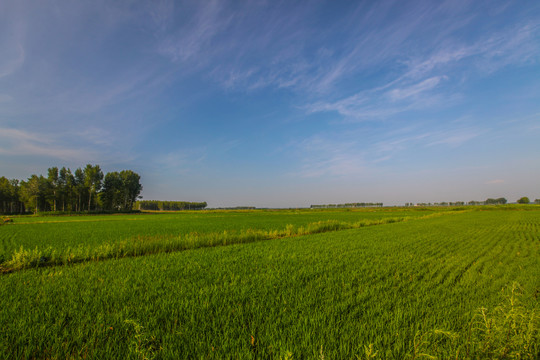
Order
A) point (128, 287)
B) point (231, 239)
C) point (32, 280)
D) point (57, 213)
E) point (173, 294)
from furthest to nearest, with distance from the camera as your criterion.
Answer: point (57, 213), point (231, 239), point (32, 280), point (128, 287), point (173, 294)

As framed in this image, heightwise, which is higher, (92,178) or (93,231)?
(92,178)

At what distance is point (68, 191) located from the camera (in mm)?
80875

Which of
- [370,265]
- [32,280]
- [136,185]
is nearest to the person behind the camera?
[32,280]

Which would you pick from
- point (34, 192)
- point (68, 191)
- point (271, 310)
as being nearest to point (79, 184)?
point (68, 191)

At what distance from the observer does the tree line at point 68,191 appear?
2953 inches

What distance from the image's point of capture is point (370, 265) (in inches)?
285

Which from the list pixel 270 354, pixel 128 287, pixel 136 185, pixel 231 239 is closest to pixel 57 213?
pixel 136 185

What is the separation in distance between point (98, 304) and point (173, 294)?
51.7 inches

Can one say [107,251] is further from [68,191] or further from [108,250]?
[68,191]

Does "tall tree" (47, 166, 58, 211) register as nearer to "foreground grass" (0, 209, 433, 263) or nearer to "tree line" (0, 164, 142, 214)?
"tree line" (0, 164, 142, 214)

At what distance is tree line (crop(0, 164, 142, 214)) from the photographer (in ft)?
246

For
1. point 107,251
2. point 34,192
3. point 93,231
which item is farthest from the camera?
point 34,192

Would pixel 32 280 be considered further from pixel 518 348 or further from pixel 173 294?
pixel 518 348

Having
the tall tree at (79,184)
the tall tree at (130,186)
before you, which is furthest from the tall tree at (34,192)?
the tall tree at (130,186)
